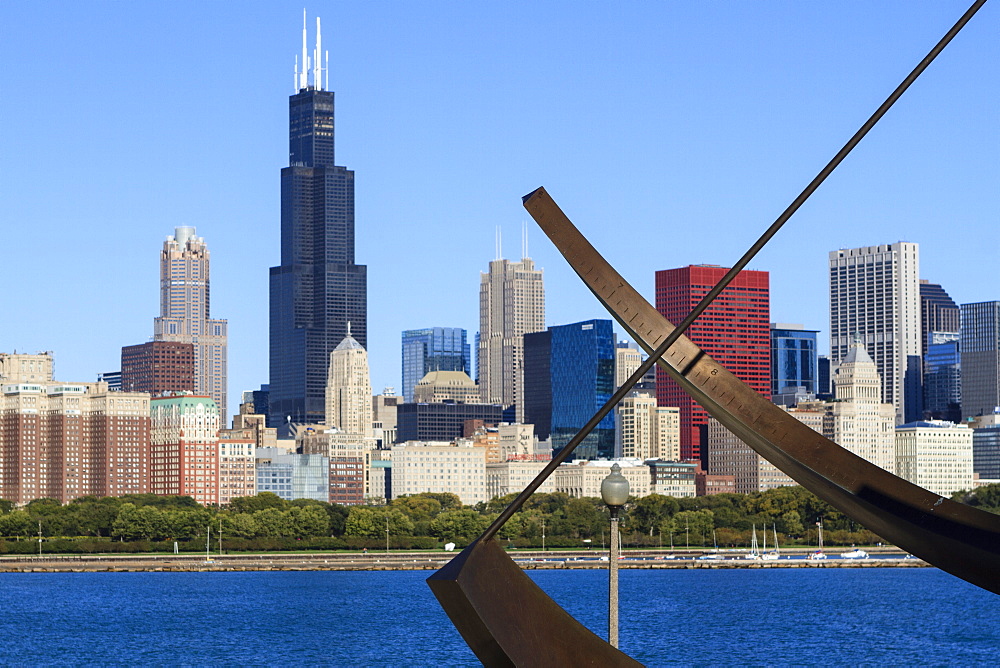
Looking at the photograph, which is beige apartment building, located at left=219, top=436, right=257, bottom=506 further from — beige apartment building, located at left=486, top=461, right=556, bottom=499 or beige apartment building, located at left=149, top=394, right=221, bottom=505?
beige apartment building, located at left=486, top=461, right=556, bottom=499

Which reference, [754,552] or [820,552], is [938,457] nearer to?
[820,552]

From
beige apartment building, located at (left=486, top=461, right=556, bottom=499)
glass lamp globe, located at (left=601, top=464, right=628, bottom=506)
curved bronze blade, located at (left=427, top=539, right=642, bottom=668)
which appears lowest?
beige apartment building, located at (left=486, top=461, right=556, bottom=499)

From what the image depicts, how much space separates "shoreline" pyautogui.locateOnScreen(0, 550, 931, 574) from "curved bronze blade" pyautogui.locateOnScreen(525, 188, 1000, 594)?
288 ft

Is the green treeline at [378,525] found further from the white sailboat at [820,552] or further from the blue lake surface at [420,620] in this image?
the blue lake surface at [420,620]

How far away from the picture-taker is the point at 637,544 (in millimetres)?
122812

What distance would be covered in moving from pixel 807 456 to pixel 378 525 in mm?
106714

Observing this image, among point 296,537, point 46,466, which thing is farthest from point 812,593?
point 46,466

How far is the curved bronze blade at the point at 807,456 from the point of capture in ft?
38.1

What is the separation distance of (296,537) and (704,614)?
54845 mm

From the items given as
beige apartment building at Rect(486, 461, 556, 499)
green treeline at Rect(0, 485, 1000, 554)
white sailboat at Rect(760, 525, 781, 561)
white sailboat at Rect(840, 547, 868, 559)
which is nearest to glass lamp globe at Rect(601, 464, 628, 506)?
white sailboat at Rect(760, 525, 781, 561)

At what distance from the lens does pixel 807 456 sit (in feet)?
40.8

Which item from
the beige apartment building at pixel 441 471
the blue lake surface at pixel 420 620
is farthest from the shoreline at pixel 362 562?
the beige apartment building at pixel 441 471

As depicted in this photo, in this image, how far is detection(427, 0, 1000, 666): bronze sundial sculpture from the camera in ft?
32.3

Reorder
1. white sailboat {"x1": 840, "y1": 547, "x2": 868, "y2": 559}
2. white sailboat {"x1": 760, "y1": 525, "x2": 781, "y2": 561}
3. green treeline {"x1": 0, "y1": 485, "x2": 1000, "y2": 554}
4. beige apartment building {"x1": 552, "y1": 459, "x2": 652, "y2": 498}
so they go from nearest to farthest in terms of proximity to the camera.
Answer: white sailboat {"x1": 840, "y1": 547, "x2": 868, "y2": 559} < white sailboat {"x1": 760, "y1": 525, "x2": 781, "y2": 561} < green treeline {"x1": 0, "y1": 485, "x2": 1000, "y2": 554} < beige apartment building {"x1": 552, "y1": 459, "x2": 652, "y2": 498}
